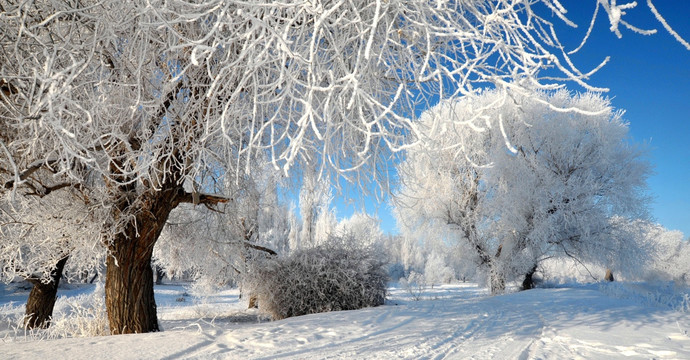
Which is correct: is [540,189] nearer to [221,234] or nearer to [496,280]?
[496,280]

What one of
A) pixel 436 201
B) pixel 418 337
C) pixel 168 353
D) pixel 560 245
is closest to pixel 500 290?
pixel 560 245

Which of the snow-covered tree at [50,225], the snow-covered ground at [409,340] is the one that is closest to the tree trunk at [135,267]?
the snow-covered tree at [50,225]

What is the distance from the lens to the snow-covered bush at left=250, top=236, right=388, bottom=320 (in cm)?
1010

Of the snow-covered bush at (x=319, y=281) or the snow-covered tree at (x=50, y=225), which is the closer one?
the snow-covered tree at (x=50, y=225)

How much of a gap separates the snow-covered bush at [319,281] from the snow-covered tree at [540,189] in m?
4.58

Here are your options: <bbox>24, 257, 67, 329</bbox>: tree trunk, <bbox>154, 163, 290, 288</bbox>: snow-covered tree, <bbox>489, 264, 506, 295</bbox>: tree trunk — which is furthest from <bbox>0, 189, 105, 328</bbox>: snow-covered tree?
<bbox>489, 264, 506, 295</bbox>: tree trunk

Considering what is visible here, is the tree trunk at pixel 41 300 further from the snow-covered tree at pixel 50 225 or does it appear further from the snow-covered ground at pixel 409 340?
the snow-covered ground at pixel 409 340

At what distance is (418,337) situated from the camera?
511 cm

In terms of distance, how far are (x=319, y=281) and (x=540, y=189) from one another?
9184mm

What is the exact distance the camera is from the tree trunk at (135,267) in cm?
584

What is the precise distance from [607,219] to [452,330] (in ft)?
39.9

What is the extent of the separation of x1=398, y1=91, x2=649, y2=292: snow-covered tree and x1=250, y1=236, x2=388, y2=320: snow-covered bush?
4.58 meters

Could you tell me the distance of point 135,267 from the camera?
5.96 m

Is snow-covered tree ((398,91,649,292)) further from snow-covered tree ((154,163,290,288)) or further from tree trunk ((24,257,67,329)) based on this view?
tree trunk ((24,257,67,329))
